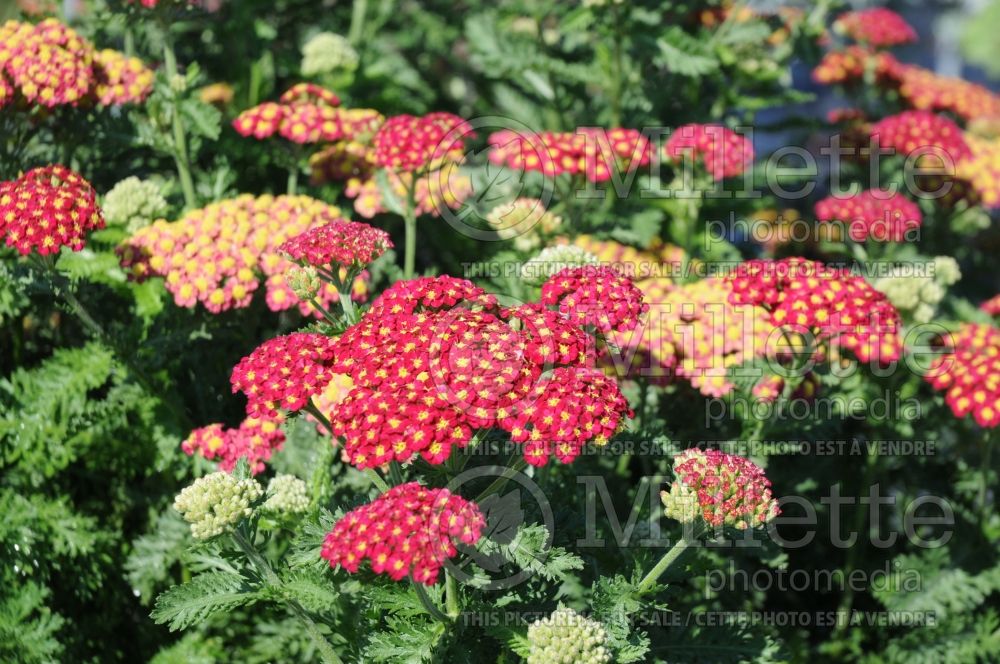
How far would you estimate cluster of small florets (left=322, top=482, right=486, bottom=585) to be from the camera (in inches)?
93.2

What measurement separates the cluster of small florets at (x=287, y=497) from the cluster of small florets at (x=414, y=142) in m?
1.42

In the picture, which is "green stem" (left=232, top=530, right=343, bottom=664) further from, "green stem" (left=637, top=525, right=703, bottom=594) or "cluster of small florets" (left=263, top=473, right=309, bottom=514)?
"green stem" (left=637, top=525, right=703, bottom=594)

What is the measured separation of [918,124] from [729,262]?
1576 millimetres

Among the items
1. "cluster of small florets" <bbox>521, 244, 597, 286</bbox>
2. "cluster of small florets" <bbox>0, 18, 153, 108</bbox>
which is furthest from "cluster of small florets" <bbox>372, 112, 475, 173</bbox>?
"cluster of small florets" <bbox>0, 18, 153, 108</bbox>

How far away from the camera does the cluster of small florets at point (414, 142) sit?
394 centimetres

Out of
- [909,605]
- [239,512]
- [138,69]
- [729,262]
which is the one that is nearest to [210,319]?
[138,69]

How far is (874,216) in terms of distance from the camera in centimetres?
480

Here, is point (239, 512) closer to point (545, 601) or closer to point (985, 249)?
point (545, 601)

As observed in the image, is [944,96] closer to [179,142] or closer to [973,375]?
[973,375]

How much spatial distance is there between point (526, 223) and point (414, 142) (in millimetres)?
644

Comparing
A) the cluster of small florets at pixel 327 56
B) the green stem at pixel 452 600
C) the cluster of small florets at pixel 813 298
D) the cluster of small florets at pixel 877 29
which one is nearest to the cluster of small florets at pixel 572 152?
the cluster of small florets at pixel 813 298

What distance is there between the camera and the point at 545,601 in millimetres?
2949

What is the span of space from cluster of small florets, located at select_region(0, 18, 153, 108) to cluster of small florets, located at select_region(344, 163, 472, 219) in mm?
1077

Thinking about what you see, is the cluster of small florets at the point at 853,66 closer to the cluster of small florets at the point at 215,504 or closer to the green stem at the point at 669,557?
the green stem at the point at 669,557
